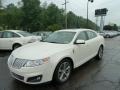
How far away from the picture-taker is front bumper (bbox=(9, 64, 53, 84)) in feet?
12.8

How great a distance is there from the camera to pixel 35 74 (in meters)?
3.90

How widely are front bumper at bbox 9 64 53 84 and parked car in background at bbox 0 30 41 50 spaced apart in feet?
18.5

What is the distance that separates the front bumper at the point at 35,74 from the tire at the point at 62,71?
0.91 ft

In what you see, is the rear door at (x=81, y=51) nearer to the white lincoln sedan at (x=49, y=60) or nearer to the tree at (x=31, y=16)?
the white lincoln sedan at (x=49, y=60)

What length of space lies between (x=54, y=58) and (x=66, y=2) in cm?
2986

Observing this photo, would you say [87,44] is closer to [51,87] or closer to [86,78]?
[86,78]

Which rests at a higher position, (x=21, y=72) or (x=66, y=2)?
(x=66, y=2)

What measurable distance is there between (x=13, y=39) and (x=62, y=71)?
5.90 metres

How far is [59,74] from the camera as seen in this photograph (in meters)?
4.45

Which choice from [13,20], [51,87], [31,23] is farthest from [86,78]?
[31,23]

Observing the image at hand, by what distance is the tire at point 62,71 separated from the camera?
169 inches

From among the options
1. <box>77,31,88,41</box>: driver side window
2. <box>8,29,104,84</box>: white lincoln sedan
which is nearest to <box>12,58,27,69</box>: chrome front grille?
<box>8,29,104,84</box>: white lincoln sedan

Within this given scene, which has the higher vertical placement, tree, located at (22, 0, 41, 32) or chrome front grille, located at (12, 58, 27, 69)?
tree, located at (22, 0, 41, 32)

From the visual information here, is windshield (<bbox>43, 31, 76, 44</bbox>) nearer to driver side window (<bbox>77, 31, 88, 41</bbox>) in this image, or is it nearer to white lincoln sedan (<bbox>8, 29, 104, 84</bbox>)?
white lincoln sedan (<bbox>8, 29, 104, 84</bbox>)
